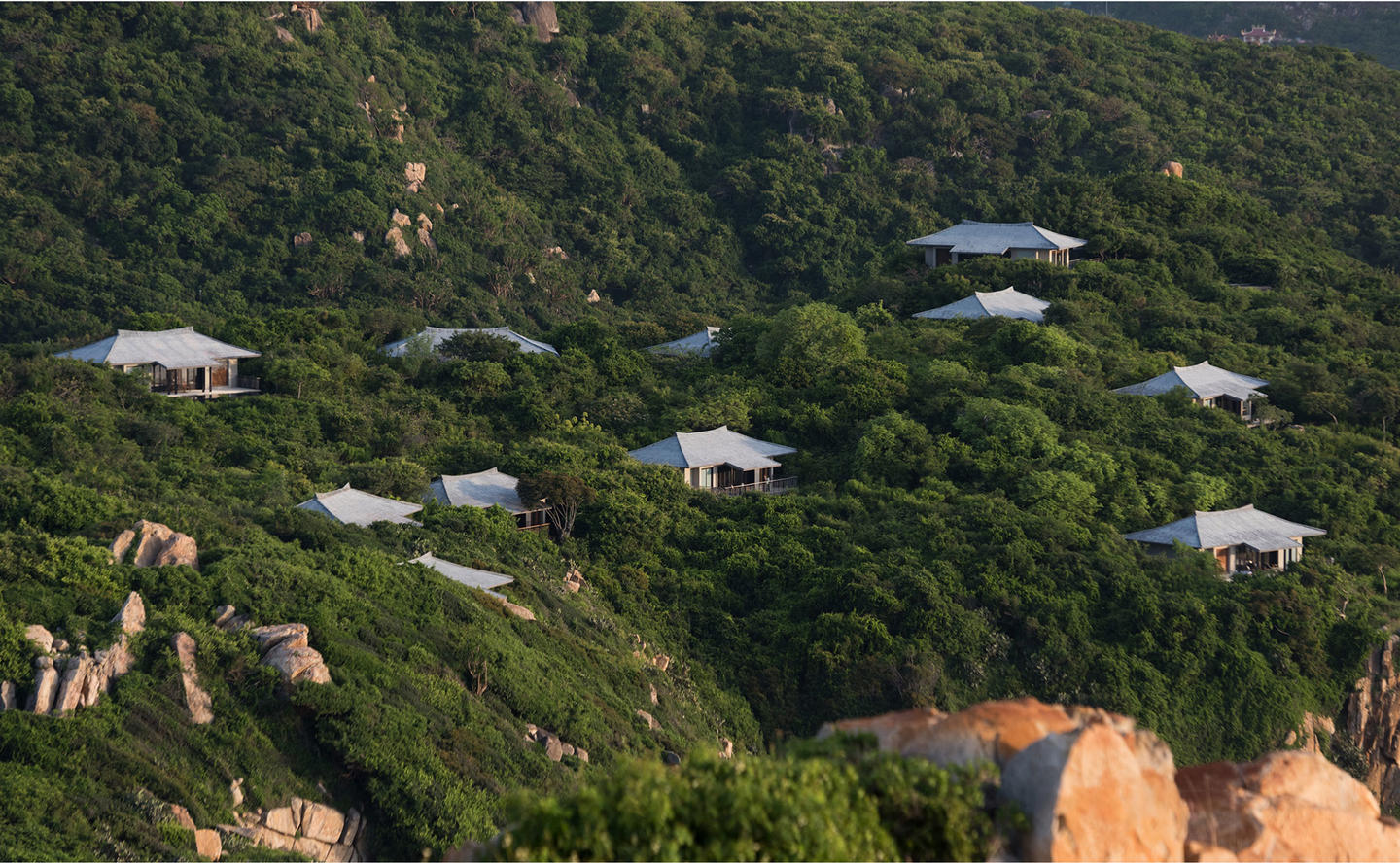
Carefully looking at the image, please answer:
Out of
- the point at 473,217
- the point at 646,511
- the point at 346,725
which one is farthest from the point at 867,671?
the point at 473,217

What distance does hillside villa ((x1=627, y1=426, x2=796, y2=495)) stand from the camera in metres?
40.3

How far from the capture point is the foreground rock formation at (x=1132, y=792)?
12.0 metres

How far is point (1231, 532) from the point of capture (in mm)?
36469

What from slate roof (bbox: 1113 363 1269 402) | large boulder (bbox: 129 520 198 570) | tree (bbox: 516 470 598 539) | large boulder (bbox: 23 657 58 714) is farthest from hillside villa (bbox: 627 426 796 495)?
large boulder (bbox: 23 657 58 714)

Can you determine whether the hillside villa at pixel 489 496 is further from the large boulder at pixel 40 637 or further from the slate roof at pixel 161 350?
the large boulder at pixel 40 637

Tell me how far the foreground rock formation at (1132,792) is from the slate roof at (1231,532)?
75.5 ft

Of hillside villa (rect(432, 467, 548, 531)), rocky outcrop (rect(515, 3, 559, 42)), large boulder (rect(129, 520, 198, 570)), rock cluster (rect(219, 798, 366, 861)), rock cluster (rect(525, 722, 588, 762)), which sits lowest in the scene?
rocky outcrop (rect(515, 3, 559, 42))

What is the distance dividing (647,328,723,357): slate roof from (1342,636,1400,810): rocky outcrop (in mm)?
24388

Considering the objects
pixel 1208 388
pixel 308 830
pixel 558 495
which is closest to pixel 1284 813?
pixel 308 830

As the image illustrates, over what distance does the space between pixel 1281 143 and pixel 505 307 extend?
1722 inches

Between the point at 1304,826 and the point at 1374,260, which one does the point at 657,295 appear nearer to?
the point at 1374,260

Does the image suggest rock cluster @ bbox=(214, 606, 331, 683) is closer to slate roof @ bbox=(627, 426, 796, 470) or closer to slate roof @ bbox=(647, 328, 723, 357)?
slate roof @ bbox=(627, 426, 796, 470)

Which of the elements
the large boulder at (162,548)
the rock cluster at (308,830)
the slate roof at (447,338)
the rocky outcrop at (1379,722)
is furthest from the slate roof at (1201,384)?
the rock cluster at (308,830)

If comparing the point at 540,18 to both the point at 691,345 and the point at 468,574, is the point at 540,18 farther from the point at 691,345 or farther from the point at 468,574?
the point at 468,574
